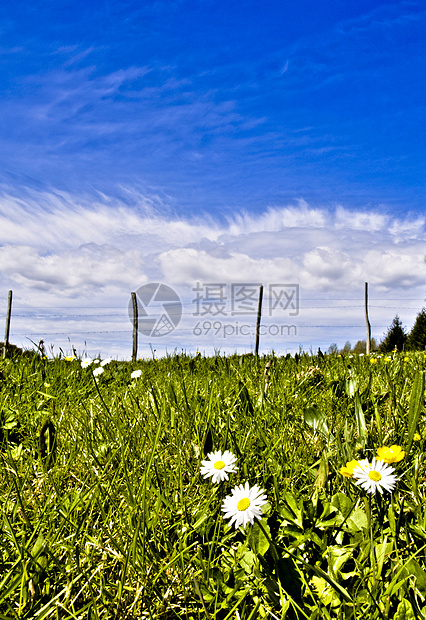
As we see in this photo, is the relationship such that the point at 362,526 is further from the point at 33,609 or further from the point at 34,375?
the point at 34,375

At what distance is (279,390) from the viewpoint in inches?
103

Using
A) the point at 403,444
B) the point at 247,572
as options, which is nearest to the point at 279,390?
the point at 403,444

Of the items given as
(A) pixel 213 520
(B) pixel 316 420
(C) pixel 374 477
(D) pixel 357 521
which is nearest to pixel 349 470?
(C) pixel 374 477

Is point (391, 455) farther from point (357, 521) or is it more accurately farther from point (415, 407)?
point (415, 407)

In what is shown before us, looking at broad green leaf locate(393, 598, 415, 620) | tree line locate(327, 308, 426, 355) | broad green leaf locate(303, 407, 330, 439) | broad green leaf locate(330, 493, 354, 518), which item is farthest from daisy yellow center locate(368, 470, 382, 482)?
tree line locate(327, 308, 426, 355)

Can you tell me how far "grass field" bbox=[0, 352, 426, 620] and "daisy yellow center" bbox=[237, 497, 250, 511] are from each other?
8 cm

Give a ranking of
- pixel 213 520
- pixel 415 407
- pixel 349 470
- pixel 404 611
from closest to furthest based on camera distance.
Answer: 1. pixel 404 611
2. pixel 349 470
3. pixel 213 520
4. pixel 415 407

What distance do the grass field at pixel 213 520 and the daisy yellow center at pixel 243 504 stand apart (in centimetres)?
8

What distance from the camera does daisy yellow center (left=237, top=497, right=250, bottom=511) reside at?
1.25 meters

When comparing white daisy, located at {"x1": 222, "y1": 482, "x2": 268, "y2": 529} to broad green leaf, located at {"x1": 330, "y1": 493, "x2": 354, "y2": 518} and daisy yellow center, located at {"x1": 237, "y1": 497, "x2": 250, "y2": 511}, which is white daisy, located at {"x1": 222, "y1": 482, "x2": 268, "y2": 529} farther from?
broad green leaf, located at {"x1": 330, "y1": 493, "x2": 354, "y2": 518}

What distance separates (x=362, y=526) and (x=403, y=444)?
2.04 feet

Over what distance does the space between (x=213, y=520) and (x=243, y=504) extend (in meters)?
0.35

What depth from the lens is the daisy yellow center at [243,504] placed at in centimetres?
125

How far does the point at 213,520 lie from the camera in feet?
5.07
